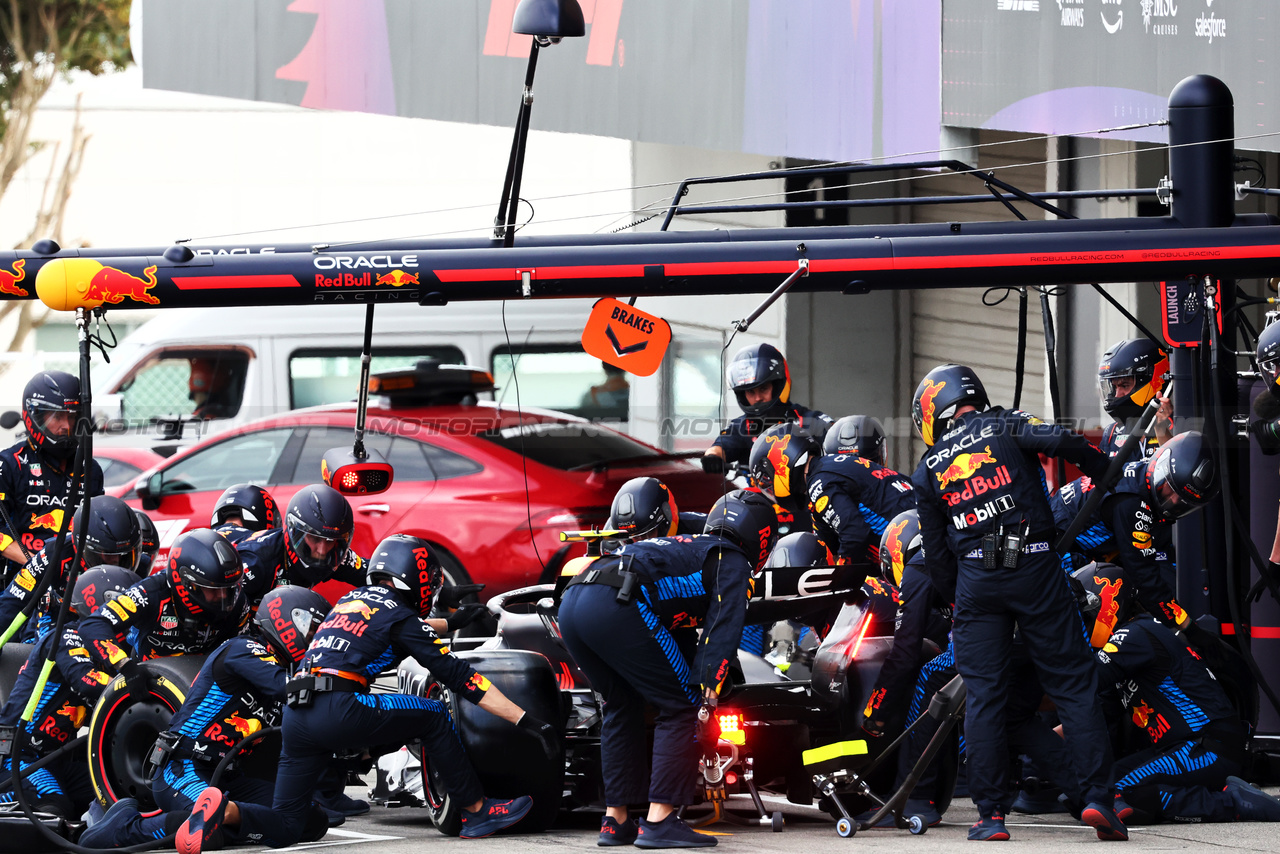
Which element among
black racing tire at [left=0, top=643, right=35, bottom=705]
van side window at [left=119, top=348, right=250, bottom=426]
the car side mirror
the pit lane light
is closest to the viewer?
black racing tire at [left=0, top=643, right=35, bottom=705]

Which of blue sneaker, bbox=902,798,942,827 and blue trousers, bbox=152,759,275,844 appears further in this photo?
blue sneaker, bbox=902,798,942,827

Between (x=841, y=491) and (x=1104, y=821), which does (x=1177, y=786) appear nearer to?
(x=1104, y=821)

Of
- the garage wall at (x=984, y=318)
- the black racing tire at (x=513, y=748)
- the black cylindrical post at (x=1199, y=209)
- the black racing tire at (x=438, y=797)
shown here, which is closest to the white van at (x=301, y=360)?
the garage wall at (x=984, y=318)

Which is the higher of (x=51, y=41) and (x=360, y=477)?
(x=51, y=41)

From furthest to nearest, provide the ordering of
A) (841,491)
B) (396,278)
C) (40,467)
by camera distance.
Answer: (40,467)
(841,491)
(396,278)

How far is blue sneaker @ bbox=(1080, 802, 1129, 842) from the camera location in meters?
6.90

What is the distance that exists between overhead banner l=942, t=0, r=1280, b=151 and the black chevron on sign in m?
4.65

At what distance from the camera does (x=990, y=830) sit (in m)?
7.00

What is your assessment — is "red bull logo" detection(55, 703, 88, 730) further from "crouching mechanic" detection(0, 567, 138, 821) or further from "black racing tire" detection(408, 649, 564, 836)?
"black racing tire" detection(408, 649, 564, 836)

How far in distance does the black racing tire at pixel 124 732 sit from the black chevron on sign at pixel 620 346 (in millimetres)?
2504

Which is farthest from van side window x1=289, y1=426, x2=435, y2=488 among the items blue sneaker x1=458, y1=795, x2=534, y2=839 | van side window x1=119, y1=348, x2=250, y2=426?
blue sneaker x1=458, y1=795, x2=534, y2=839

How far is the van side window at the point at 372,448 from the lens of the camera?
12805 mm

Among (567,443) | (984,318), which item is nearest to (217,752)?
(567,443)

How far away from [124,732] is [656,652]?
2.52 meters
